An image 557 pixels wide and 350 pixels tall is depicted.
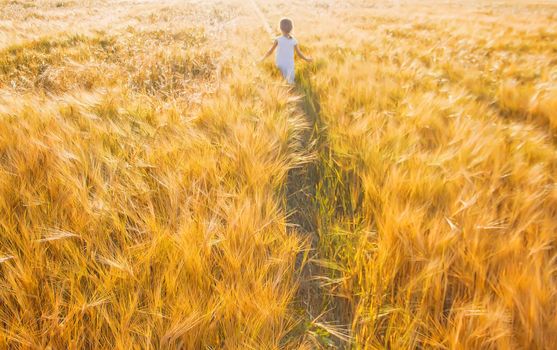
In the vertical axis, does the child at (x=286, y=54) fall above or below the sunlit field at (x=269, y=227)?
above

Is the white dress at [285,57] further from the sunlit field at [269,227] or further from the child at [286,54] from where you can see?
the sunlit field at [269,227]

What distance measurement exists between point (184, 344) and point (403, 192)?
3.18 ft

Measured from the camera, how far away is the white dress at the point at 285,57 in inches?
137

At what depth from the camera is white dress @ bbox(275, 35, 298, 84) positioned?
3.49m

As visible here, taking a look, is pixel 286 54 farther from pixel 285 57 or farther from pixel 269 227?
pixel 269 227

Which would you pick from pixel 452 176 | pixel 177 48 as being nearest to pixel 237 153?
pixel 452 176

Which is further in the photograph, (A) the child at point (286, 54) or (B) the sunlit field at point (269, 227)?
(A) the child at point (286, 54)

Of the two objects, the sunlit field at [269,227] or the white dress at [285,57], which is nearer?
the sunlit field at [269,227]

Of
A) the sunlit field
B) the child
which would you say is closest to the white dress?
the child

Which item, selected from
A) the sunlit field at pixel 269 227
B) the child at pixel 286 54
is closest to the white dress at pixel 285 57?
the child at pixel 286 54

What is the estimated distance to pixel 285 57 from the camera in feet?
11.7

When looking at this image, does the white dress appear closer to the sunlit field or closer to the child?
the child

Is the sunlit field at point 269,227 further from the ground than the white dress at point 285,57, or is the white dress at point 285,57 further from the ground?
the white dress at point 285,57

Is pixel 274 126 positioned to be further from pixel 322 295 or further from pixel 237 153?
pixel 322 295
